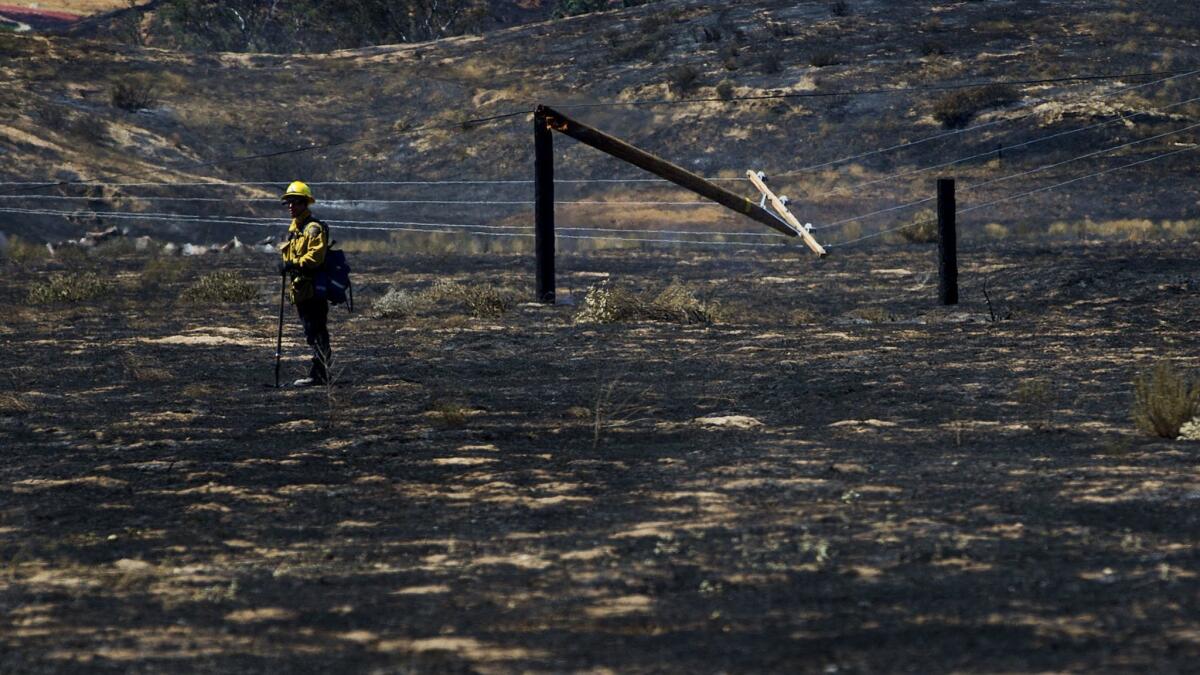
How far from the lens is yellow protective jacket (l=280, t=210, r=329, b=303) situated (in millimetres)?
12336

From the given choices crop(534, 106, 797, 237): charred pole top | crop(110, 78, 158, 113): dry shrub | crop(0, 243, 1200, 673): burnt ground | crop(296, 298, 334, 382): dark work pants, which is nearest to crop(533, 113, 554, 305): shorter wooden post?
crop(534, 106, 797, 237): charred pole top

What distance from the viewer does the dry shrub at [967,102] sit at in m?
37.3

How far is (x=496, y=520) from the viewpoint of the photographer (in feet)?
26.2

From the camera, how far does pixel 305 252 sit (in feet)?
40.6

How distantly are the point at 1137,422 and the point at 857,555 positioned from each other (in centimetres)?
366

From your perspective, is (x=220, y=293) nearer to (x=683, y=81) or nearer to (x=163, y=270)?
(x=163, y=270)

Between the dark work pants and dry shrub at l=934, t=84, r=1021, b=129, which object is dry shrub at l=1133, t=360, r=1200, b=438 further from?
dry shrub at l=934, t=84, r=1021, b=129

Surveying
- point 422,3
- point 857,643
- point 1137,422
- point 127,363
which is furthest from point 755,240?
point 422,3

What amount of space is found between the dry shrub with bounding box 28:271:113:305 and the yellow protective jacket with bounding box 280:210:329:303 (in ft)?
33.2

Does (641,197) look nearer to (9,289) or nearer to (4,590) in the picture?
(9,289)

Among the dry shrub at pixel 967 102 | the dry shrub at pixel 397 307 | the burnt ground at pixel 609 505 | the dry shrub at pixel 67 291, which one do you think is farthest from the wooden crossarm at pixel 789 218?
the dry shrub at pixel 967 102

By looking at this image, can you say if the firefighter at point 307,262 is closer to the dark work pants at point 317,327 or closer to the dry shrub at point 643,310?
the dark work pants at point 317,327

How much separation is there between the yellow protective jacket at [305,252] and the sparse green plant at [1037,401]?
559 centimetres

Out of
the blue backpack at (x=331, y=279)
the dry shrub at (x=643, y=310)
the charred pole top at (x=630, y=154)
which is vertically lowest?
the dry shrub at (x=643, y=310)
